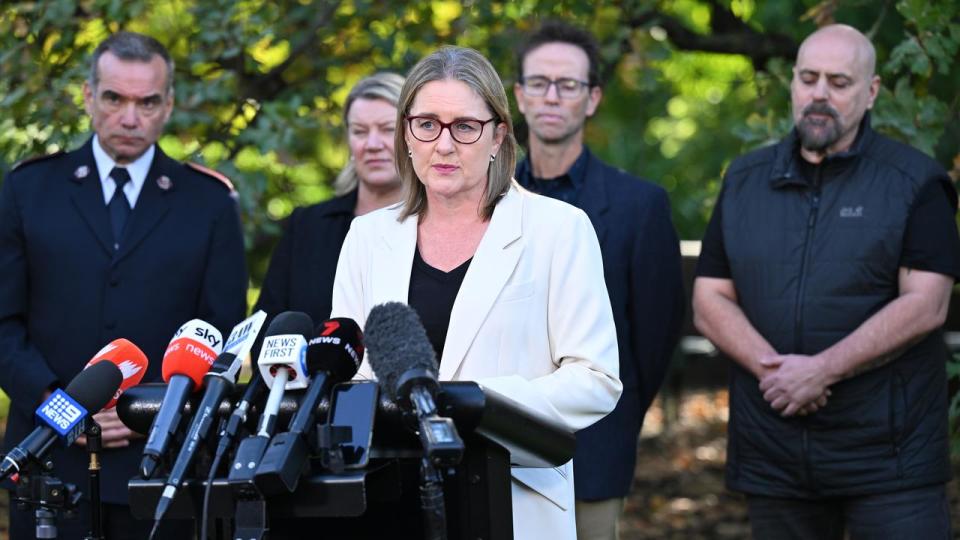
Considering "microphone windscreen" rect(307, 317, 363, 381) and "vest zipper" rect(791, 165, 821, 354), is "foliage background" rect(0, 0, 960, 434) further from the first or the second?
"microphone windscreen" rect(307, 317, 363, 381)

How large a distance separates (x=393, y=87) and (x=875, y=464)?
2.30 m

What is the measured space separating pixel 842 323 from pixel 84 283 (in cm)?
264

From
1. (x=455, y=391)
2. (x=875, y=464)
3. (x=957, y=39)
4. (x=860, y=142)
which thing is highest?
(x=957, y=39)

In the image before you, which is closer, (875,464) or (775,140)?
(875,464)

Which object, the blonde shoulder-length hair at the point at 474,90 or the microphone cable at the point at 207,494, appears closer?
the microphone cable at the point at 207,494

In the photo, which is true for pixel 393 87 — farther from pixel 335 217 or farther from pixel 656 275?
pixel 656 275

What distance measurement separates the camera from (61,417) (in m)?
3.00

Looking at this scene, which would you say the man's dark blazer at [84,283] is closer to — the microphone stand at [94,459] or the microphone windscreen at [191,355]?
the microphone stand at [94,459]

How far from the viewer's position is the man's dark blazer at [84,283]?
493 cm

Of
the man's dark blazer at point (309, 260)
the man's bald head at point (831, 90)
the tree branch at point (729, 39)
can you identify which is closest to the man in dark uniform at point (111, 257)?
the man's dark blazer at point (309, 260)

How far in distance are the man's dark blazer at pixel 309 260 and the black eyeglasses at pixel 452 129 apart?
1901 mm

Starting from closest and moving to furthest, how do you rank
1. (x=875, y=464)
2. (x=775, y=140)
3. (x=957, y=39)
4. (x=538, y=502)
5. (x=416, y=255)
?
(x=538, y=502), (x=416, y=255), (x=875, y=464), (x=957, y=39), (x=775, y=140)

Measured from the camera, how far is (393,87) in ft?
18.5

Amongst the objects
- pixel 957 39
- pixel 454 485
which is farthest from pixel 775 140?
pixel 454 485
